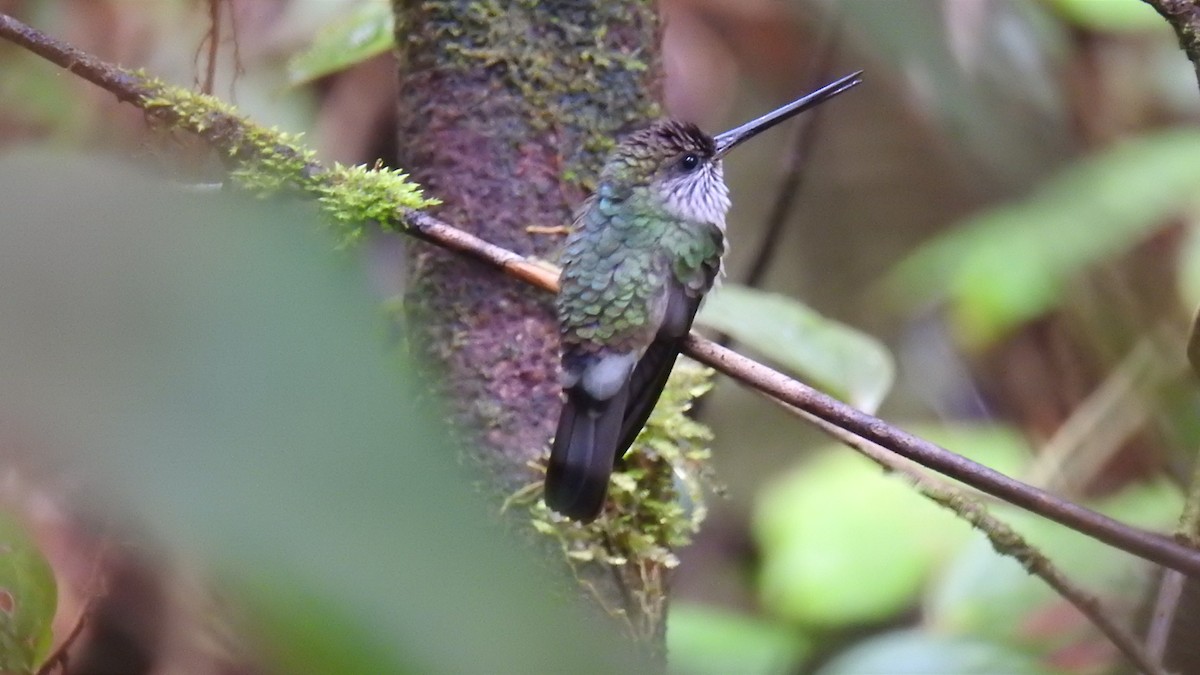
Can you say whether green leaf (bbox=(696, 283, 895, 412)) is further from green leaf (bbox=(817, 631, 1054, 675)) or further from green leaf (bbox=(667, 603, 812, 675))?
green leaf (bbox=(667, 603, 812, 675))

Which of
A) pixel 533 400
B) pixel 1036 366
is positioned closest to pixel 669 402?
pixel 533 400

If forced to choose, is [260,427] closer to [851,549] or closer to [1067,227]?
[851,549]

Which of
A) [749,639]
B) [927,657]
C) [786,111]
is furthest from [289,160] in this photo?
[749,639]

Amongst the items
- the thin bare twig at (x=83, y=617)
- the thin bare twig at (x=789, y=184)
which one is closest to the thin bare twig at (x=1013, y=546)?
the thin bare twig at (x=83, y=617)

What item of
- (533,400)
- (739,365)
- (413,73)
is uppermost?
(413,73)

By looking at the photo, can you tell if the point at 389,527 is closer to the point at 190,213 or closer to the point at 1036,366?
the point at 190,213

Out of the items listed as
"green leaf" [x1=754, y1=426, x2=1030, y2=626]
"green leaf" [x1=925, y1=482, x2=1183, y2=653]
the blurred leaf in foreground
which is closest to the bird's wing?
"green leaf" [x1=925, y1=482, x2=1183, y2=653]
